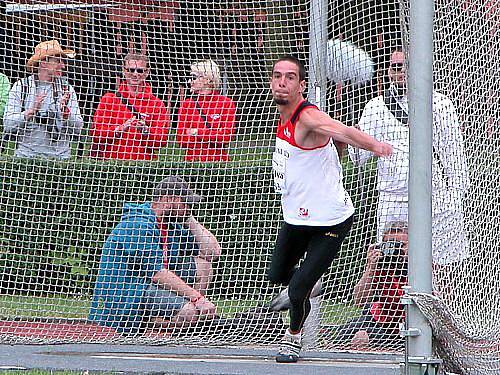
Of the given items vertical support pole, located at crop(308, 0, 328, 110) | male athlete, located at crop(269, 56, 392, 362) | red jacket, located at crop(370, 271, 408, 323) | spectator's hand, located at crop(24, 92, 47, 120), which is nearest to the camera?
male athlete, located at crop(269, 56, 392, 362)

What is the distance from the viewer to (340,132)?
7.00 meters

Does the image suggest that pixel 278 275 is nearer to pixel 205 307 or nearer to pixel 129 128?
pixel 205 307

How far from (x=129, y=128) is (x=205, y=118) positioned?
58cm

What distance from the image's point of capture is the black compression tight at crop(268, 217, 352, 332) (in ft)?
24.6

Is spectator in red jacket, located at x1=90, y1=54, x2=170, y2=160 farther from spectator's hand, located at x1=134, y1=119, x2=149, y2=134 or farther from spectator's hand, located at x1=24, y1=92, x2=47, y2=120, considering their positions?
spectator's hand, located at x1=24, y1=92, x2=47, y2=120

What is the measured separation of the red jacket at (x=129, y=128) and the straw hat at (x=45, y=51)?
0.49 metres

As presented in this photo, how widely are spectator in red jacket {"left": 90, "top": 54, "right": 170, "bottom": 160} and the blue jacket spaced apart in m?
0.45

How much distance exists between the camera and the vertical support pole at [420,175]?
5996mm

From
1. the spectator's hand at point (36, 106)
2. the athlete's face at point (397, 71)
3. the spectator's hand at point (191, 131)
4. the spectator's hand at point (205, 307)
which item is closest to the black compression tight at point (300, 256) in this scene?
the spectator's hand at point (205, 307)

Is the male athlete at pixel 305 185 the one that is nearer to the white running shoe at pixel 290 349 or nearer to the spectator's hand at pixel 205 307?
the white running shoe at pixel 290 349

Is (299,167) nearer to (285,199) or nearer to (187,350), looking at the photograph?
(285,199)

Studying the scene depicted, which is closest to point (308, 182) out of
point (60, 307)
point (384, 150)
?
point (384, 150)

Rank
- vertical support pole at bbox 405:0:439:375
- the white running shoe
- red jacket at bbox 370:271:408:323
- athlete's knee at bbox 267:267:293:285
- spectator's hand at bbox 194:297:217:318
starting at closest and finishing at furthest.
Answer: vertical support pole at bbox 405:0:439:375
athlete's knee at bbox 267:267:293:285
the white running shoe
red jacket at bbox 370:271:408:323
spectator's hand at bbox 194:297:217:318

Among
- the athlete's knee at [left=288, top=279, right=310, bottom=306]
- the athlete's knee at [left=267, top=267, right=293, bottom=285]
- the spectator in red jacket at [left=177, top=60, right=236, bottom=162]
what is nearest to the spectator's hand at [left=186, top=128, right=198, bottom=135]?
the spectator in red jacket at [left=177, top=60, right=236, bottom=162]
